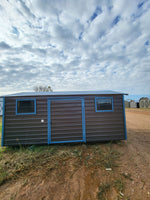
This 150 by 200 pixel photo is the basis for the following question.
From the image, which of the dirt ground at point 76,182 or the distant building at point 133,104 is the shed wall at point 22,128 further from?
the distant building at point 133,104

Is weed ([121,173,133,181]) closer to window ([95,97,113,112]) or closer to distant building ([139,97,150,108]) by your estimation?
window ([95,97,113,112])

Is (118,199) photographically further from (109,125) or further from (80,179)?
(109,125)

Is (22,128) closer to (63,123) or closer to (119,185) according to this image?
(63,123)

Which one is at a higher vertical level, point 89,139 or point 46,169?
point 89,139

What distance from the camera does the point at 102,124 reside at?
560 centimetres

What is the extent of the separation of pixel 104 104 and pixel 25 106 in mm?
4860

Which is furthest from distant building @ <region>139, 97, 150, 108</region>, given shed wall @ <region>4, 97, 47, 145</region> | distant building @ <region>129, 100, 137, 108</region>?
shed wall @ <region>4, 97, 47, 145</region>

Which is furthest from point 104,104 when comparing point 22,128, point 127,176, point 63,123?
point 22,128

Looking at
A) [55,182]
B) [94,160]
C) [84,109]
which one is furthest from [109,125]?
[55,182]

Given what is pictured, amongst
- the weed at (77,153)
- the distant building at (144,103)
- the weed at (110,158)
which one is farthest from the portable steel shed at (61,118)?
the distant building at (144,103)

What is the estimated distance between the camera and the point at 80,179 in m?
2.96

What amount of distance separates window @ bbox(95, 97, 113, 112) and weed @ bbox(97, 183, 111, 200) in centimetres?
352

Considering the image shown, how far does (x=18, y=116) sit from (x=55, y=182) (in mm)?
3996

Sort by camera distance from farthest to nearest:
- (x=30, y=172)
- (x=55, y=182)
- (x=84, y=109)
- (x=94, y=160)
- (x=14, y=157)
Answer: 1. (x=84, y=109)
2. (x=14, y=157)
3. (x=94, y=160)
4. (x=30, y=172)
5. (x=55, y=182)
